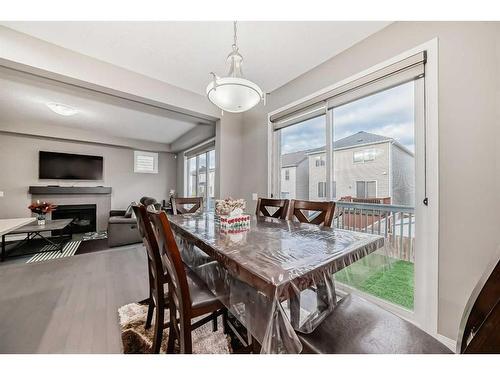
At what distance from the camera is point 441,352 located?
0.67 metres

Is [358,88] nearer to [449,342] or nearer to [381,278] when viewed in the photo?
[381,278]

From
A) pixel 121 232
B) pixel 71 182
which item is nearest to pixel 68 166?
pixel 71 182

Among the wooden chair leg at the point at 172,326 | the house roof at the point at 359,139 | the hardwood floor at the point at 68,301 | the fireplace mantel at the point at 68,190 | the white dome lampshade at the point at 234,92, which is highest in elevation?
the white dome lampshade at the point at 234,92

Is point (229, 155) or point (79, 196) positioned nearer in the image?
point (229, 155)

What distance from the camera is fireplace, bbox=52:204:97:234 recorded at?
15.0ft

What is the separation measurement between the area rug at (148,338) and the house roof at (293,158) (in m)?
1.97

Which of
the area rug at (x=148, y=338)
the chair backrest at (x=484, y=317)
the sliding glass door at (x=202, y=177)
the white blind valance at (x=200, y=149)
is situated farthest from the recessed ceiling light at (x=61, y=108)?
the chair backrest at (x=484, y=317)

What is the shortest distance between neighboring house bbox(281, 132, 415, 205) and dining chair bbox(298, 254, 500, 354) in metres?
1.18

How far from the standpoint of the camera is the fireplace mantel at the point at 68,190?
428 centimetres

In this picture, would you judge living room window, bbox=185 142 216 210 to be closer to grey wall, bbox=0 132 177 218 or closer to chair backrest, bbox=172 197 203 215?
grey wall, bbox=0 132 177 218

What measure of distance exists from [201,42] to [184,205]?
1872 millimetres

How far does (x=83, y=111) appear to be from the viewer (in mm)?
3477

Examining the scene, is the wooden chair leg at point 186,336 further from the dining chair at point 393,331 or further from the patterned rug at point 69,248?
the patterned rug at point 69,248

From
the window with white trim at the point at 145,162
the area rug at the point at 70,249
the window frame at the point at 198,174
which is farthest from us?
the window with white trim at the point at 145,162
